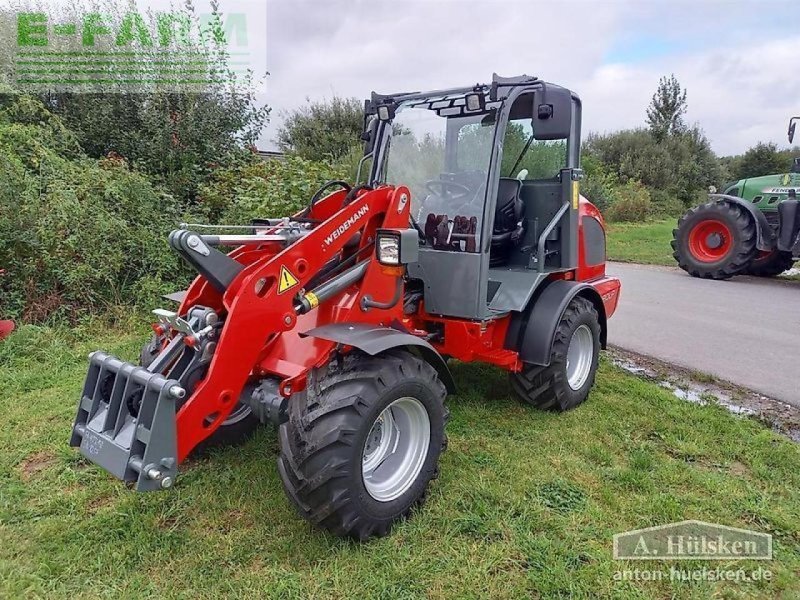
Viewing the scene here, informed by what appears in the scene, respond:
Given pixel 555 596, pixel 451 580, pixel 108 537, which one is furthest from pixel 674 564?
pixel 108 537

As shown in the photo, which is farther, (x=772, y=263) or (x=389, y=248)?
(x=772, y=263)

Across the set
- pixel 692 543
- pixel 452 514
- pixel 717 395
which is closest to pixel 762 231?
pixel 717 395

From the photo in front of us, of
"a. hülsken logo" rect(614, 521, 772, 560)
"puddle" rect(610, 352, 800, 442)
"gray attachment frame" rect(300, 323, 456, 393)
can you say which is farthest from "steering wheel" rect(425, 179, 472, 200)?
"puddle" rect(610, 352, 800, 442)

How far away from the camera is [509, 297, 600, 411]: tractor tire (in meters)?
3.99

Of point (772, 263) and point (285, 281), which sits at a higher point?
point (285, 281)

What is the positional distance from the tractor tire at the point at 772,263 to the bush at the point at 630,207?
29.6 feet

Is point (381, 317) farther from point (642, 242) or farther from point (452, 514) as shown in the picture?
point (642, 242)

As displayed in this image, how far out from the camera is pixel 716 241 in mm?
10188

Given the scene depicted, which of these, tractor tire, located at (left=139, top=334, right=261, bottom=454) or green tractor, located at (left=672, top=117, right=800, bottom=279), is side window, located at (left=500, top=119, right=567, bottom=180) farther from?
green tractor, located at (left=672, top=117, right=800, bottom=279)

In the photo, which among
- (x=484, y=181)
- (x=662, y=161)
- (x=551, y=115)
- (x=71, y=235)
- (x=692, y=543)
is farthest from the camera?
(x=662, y=161)

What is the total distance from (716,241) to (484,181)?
828 cm

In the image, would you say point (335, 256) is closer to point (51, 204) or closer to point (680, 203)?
point (51, 204)

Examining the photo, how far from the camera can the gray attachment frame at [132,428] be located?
7.52ft

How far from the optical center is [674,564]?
8.54 ft
